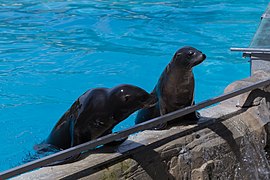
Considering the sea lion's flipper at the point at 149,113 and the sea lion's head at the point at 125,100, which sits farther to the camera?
the sea lion's flipper at the point at 149,113

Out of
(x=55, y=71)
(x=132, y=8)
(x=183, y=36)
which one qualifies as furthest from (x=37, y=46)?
(x=132, y=8)

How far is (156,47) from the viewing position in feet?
29.4

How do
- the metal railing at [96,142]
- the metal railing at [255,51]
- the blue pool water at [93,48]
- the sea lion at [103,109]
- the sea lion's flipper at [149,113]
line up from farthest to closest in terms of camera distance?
the blue pool water at [93,48] < the metal railing at [255,51] < the sea lion's flipper at [149,113] < the sea lion at [103,109] < the metal railing at [96,142]

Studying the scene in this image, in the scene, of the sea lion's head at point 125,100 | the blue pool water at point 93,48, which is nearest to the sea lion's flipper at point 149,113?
the sea lion's head at point 125,100

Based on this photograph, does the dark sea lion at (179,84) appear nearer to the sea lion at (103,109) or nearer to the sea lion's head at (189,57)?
the sea lion's head at (189,57)

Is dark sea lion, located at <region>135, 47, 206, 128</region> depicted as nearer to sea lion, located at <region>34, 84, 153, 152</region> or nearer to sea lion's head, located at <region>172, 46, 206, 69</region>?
sea lion's head, located at <region>172, 46, 206, 69</region>

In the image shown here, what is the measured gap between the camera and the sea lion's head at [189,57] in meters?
3.32

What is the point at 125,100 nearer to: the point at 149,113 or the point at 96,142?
the point at 96,142

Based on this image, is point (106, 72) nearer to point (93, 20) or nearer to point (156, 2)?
point (93, 20)

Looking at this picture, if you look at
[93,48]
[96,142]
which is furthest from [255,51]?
[93,48]

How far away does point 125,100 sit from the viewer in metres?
2.92

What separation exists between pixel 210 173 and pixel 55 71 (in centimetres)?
471

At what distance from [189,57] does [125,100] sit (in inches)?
26.0

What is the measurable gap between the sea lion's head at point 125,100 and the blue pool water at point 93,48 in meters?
2.28
